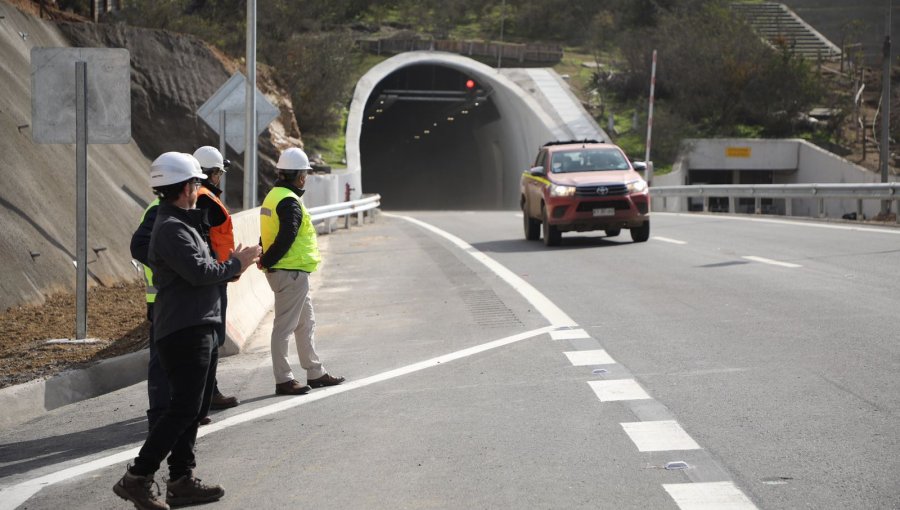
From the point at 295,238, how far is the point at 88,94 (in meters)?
3.94

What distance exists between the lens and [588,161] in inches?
902

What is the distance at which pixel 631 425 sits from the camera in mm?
6816

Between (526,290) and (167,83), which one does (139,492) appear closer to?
(526,290)

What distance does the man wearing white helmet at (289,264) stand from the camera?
334 inches

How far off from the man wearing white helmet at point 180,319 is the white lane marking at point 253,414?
761mm

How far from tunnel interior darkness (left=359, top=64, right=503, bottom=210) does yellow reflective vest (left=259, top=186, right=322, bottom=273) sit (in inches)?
1970

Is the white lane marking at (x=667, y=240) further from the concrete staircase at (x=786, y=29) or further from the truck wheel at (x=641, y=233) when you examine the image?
the concrete staircase at (x=786, y=29)

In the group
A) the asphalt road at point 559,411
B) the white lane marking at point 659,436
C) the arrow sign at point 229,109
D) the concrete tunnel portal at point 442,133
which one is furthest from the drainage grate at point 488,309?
the concrete tunnel portal at point 442,133

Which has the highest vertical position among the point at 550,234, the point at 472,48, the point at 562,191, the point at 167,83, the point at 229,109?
the point at 472,48

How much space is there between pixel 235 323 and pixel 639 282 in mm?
5866

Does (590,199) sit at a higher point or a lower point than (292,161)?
lower

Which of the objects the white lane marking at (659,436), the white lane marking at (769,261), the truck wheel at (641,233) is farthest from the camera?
the truck wheel at (641,233)

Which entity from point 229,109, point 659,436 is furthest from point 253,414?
point 229,109

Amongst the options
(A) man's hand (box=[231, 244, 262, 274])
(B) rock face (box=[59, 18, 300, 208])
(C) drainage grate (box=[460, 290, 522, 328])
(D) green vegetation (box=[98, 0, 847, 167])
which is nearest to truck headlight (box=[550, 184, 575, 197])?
(C) drainage grate (box=[460, 290, 522, 328])
